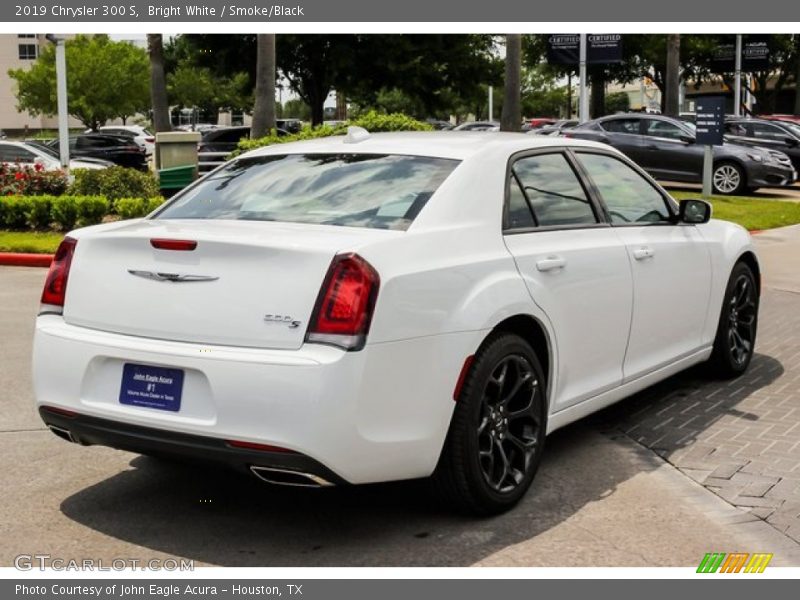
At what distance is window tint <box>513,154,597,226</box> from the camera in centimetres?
529

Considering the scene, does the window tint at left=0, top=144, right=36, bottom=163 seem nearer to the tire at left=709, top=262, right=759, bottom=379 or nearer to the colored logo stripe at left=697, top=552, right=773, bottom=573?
the tire at left=709, top=262, right=759, bottom=379

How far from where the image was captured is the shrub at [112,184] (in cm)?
1642

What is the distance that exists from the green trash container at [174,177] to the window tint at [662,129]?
10388mm

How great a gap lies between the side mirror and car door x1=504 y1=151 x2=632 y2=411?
3.14 ft

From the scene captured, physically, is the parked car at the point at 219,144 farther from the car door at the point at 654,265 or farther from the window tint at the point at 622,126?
the car door at the point at 654,265

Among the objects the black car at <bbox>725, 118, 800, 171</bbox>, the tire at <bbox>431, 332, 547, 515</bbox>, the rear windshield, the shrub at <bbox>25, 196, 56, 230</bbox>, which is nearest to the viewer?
the tire at <bbox>431, 332, 547, 515</bbox>

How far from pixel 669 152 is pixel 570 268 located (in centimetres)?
1868

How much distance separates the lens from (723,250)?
6.94m

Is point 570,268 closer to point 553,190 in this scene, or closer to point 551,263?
point 551,263

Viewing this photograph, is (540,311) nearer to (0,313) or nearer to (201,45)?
(0,313)

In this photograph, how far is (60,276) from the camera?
4723mm

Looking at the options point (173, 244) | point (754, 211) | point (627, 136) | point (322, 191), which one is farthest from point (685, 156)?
point (173, 244)

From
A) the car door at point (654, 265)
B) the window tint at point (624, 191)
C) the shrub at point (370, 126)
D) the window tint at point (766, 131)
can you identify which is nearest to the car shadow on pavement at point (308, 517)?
the car door at point (654, 265)

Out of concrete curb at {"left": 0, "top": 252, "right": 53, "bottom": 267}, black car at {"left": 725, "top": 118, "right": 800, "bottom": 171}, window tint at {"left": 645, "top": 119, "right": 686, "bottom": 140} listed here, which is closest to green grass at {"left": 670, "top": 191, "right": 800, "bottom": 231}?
window tint at {"left": 645, "top": 119, "right": 686, "bottom": 140}
